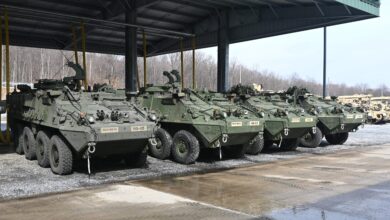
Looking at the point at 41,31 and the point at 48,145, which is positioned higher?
the point at 41,31

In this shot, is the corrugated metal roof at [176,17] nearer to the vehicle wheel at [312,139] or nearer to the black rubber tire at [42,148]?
the vehicle wheel at [312,139]

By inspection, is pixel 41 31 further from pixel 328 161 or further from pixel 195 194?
pixel 195 194

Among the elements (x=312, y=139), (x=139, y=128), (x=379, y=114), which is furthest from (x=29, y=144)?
(x=379, y=114)

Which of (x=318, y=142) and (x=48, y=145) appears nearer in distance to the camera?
(x=48, y=145)

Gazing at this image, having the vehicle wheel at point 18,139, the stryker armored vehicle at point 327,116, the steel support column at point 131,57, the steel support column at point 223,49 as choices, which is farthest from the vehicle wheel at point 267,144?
the vehicle wheel at point 18,139

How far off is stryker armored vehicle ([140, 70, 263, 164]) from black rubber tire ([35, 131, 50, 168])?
2.98 metres

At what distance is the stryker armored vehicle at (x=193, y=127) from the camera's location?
1135cm

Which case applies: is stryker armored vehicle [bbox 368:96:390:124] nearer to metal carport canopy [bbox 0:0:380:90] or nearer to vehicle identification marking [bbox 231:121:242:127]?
metal carport canopy [bbox 0:0:380:90]

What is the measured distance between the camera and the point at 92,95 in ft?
35.2

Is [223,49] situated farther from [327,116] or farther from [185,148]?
[185,148]

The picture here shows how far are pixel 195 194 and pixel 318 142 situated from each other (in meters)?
8.93

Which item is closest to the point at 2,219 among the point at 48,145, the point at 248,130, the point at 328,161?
the point at 48,145

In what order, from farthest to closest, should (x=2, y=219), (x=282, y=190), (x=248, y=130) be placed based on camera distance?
(x=248, y=130) → (x=282, y=190) → (x=2, y=219)

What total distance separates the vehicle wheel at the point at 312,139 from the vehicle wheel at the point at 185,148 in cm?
577
